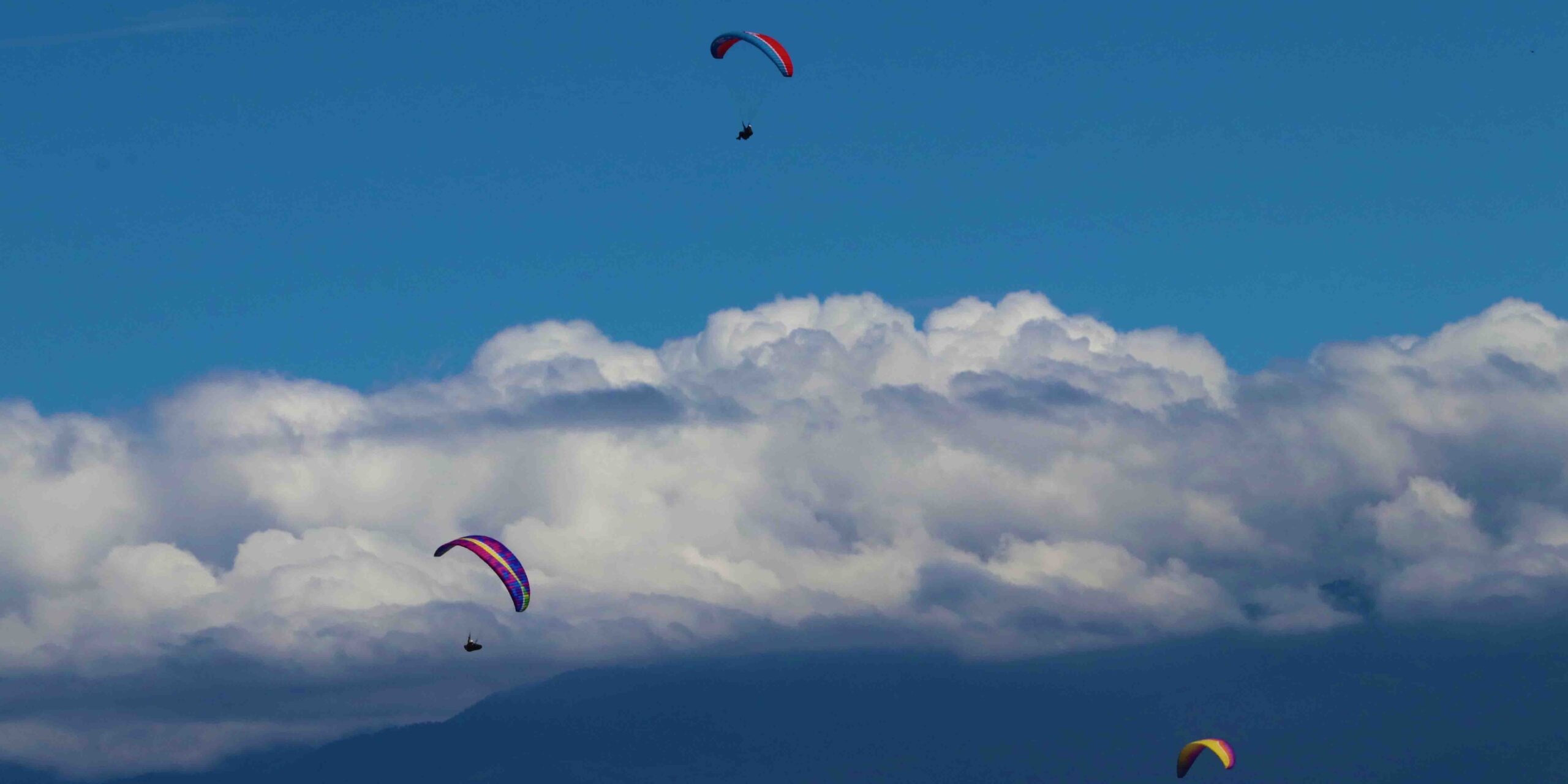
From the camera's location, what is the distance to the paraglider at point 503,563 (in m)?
176

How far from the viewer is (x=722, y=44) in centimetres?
17588

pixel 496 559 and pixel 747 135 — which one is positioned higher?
pixel 747 135

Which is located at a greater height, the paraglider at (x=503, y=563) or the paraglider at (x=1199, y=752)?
the paraglider at (x=503, y=563)

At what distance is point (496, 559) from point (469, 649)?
40.6 feet

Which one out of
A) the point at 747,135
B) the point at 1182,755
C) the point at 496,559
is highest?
the point at 747,135

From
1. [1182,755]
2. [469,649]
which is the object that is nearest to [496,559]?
[469,649]

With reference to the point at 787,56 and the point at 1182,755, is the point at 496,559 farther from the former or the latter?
the point at 1182,755

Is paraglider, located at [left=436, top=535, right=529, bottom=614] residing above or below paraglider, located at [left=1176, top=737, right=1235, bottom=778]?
above

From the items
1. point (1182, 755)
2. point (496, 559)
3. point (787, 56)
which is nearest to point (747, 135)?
point (787, 56)

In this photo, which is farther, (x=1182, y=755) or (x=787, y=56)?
(x=1182, y=755)

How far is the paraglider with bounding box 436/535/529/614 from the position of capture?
176250 mm

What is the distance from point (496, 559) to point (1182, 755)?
65.9m

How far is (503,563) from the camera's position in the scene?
179500 millimetres

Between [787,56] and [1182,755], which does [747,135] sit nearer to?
[787,56]
